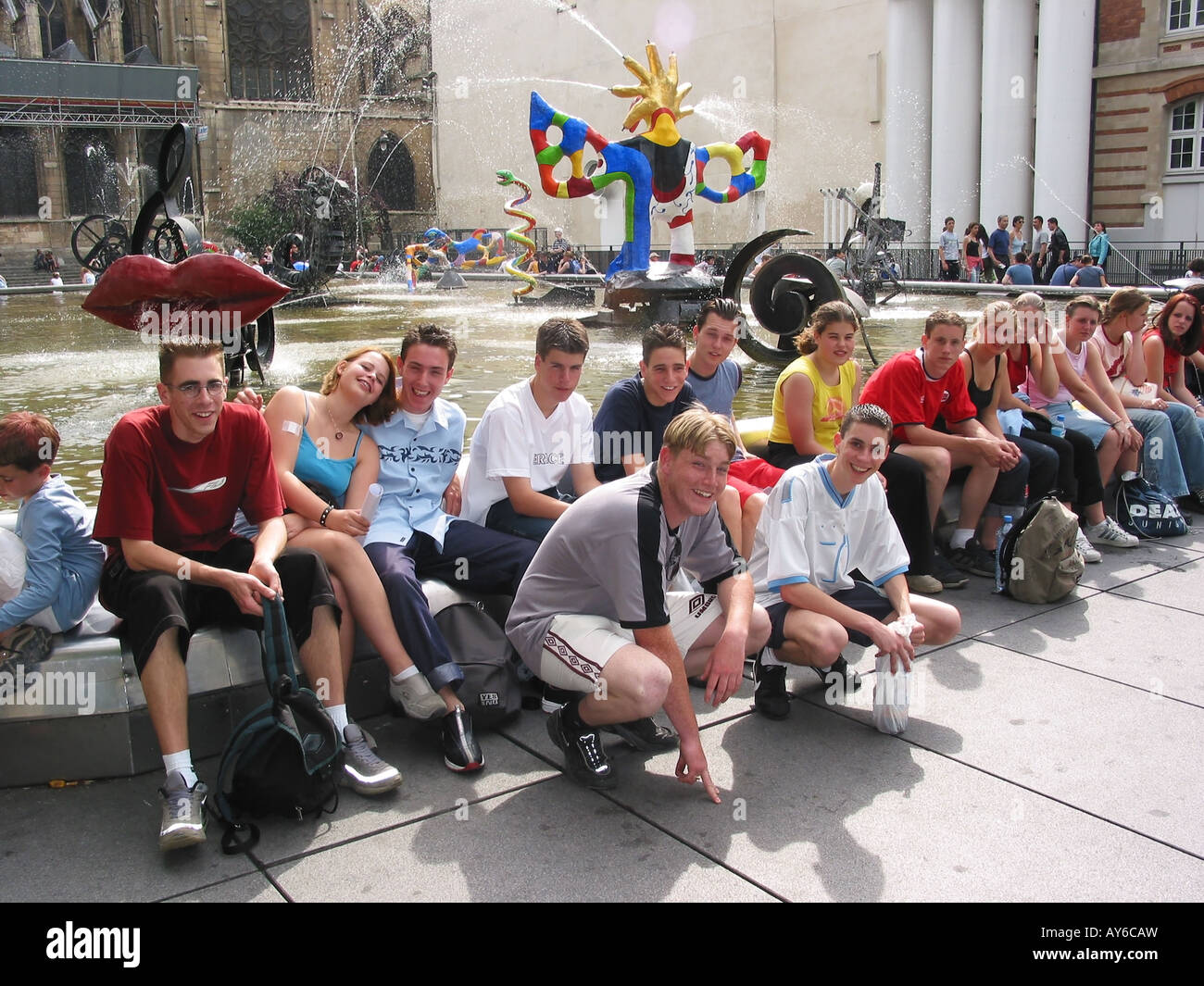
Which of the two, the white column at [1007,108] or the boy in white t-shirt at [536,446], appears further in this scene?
the white column at [1007,108]

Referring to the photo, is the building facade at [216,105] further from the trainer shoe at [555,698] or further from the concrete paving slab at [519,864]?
the concrete paving slab at [519,864]

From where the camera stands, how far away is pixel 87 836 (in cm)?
333

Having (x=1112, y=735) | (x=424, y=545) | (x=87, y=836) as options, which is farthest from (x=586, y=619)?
(x=1112, y=735)

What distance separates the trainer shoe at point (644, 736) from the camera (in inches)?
154

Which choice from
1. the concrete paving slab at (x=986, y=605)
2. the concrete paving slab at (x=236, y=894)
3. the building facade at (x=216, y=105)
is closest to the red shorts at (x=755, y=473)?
the concrete paving slab at (x=986, y=605)

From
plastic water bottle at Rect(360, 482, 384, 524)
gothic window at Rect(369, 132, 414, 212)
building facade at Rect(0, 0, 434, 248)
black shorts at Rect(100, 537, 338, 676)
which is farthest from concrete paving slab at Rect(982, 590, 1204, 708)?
gothic window at Rect(369, 132, 414, 212)

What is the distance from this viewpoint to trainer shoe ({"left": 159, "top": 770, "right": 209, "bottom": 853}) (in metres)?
3.16

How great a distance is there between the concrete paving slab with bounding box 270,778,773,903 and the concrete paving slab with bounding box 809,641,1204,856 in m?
1.24

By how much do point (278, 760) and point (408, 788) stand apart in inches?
20.5

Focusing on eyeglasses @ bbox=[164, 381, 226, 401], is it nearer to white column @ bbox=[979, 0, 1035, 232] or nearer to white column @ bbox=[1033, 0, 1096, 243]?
white column @ bbox=[1033, 0, 1096, 243]

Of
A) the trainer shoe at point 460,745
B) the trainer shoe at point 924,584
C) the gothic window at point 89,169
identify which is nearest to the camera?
the trainer shoe at point 460,745

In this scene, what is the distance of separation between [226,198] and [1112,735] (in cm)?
4931

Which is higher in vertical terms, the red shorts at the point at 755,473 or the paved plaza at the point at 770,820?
the red shorts at the point at 755,473

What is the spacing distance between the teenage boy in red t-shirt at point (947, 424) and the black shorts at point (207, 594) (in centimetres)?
333
